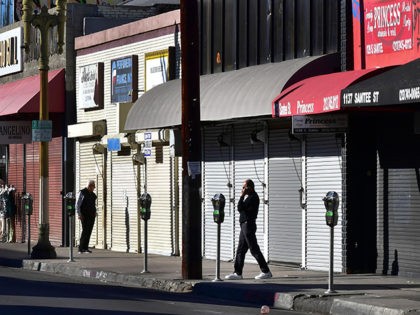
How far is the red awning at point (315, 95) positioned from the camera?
787 inches

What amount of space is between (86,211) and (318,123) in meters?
10.0

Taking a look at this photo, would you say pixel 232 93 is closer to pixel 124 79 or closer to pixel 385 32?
pixel 385 32

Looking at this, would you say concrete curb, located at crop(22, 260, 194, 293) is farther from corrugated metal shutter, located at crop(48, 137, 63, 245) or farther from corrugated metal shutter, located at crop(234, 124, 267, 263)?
corrugated metal shutter, located at crop(48, 137, 63, 245)

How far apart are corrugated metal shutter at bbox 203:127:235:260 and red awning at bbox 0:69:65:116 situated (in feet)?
26.3

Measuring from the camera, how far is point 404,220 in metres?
20.9

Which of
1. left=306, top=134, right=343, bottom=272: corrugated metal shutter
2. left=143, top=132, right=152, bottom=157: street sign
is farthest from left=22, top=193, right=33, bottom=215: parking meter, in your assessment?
left=306, top=134, right=343, bottom=272: corrugated metal shutter

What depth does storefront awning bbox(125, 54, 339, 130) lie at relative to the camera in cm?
2228

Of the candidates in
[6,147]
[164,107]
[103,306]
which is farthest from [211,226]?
[6,147]

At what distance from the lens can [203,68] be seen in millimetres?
27406

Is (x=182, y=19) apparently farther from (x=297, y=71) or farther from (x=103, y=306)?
(x=103, y=306)

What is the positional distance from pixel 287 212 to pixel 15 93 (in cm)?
1461

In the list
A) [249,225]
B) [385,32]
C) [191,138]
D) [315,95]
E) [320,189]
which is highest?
[385,32]

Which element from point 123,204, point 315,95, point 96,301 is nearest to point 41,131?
point 123,204

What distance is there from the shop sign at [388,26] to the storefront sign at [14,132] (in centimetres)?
1613
